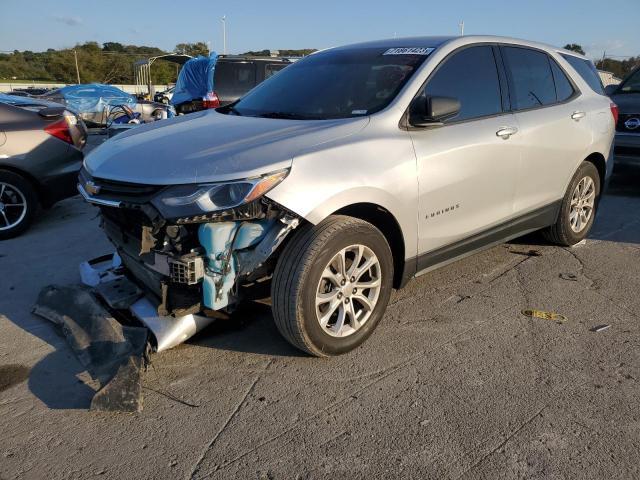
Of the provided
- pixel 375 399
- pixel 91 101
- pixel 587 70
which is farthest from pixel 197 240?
pixel 91 101

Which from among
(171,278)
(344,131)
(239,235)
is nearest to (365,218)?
(344,131)

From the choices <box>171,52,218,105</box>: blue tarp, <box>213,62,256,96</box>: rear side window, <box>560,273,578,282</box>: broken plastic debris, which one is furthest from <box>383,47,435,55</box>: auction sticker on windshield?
<box>213,62,256,96</box>: rear side window

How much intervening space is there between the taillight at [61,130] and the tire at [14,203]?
0.57 m

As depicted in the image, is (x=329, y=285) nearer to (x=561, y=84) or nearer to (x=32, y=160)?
(x=561, y=84)

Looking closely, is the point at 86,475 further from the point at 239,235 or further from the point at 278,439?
the point at 239,235

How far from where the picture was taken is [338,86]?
12.4ft

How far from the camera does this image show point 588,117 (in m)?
4.76

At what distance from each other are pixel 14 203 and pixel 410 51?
4147mm

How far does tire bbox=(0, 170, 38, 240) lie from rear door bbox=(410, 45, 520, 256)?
4.12 m

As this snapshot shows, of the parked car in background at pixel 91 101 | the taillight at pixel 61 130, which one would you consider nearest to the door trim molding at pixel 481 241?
the taillight at pixel 61 130

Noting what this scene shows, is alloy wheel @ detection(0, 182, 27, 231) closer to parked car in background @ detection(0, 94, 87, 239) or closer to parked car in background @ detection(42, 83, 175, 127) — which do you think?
parked car in background @ detection(0, 94, 87, 239)

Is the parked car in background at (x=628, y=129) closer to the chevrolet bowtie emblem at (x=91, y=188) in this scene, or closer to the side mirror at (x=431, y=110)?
the side mirror at (x=431, y=110)

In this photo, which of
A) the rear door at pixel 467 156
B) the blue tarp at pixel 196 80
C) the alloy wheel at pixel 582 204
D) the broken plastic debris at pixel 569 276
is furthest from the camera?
the blue tarp at pixel 196 80

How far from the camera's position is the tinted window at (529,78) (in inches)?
165
